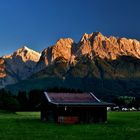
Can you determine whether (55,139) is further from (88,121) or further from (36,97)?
(36,97)

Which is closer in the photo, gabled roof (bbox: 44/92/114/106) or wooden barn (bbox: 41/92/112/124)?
wooden barn (bbox: 41/92/112/124)

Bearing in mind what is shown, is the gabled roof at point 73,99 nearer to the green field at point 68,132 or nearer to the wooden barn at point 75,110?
the wooden barn at point 75,110

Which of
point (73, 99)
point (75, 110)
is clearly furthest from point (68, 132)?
point (73, 99)

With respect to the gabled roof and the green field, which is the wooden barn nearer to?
the gabled roof

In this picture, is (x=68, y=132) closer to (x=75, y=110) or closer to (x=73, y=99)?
(x=75, y=110)

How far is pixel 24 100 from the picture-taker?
168875mm

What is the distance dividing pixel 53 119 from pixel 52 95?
16.4 ft

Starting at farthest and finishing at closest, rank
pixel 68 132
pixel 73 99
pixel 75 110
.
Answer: pixel 73 99, pixel 75 110, pixel 68 132

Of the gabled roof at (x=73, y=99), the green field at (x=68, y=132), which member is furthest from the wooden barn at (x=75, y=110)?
the green field at (x=68, y=132)

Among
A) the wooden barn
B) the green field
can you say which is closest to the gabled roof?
the wooden barn

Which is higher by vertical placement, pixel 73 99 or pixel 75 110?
pixel 73 99

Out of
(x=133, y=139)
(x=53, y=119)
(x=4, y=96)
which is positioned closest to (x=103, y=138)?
(x=133, y=139)

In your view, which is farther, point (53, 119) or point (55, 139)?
point (53, 119)

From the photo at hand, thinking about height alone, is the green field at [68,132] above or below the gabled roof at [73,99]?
below
